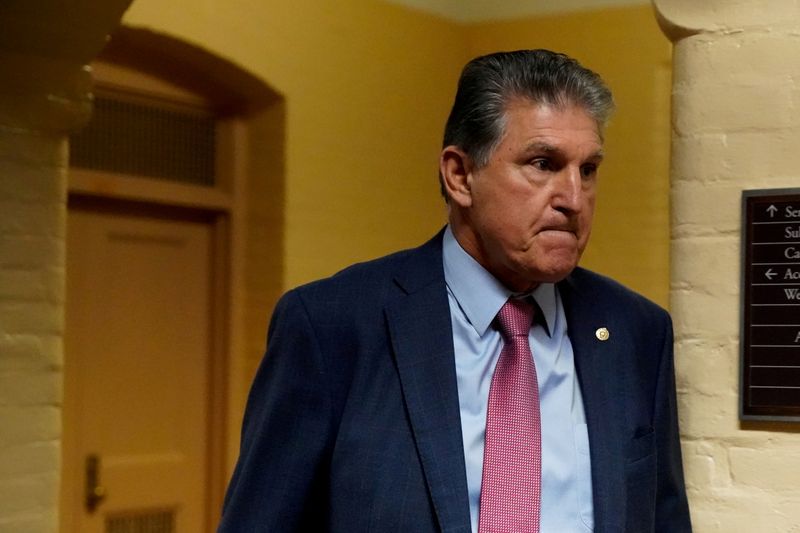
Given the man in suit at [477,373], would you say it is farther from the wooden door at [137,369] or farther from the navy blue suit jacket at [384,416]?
the wooden door at [137,369]

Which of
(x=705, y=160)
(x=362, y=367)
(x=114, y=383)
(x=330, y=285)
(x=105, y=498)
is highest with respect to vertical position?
(x=705, y=160)

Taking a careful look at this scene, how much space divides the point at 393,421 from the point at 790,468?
66cm

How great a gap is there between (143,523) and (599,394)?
2490 millimetres

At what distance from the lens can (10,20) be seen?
2.53m

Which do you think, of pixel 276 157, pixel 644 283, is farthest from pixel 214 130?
pixel 644 283

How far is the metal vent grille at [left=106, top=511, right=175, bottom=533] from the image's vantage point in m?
3.60

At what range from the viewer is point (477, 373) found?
4.90 ft

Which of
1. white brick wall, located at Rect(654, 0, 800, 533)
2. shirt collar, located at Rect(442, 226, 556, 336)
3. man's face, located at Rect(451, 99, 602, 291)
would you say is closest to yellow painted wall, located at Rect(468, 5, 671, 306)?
white brick wall, located at Rect(654, 0, 800, 533)

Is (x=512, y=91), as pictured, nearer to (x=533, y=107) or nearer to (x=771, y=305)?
(x=533, y=107)

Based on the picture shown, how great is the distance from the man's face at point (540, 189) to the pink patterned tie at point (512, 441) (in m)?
0.10

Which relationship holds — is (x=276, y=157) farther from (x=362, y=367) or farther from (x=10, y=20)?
(x=362, y=367)

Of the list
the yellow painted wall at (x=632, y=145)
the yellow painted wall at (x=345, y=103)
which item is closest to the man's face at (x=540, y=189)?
the yellow painted wall at (x=345, y=103)

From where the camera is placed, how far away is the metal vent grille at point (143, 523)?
11.8 feet

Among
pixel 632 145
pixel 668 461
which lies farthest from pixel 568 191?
pixel 632 145
